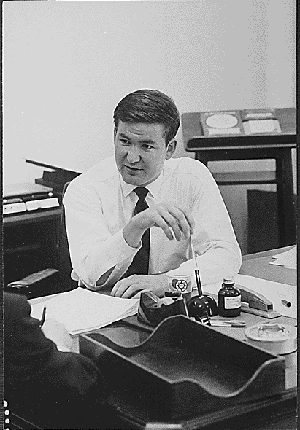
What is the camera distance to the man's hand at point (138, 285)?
66.1 inches

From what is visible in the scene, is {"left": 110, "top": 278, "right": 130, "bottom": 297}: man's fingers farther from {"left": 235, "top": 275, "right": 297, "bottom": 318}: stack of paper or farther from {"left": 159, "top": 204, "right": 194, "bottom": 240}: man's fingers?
{"left": 235, "top": 275, "right": 297, "bottom": 318}: stack of paper

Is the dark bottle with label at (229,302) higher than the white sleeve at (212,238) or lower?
lower

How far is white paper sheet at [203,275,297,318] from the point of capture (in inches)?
66.1

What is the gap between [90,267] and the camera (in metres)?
1.69

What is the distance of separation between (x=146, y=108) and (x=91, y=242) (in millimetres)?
368

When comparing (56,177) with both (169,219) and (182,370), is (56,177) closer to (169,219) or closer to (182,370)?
(169,219)

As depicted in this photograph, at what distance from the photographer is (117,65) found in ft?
5.48

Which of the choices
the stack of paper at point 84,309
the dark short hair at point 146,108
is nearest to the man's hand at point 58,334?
the stack of paper at point 84,309

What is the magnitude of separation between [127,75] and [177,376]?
2.47ft

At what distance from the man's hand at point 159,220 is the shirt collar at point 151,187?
4 centimetres

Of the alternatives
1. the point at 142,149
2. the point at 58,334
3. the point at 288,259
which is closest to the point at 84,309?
the point at 58,334

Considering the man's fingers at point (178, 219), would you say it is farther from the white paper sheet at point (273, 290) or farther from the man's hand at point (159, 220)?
the white paper sheet at point (273, 290)

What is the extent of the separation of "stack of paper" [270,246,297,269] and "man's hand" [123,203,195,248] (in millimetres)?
250

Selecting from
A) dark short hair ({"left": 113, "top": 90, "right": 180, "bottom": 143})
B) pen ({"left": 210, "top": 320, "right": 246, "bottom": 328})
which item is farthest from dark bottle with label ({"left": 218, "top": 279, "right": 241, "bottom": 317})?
dark short hair ({"left": 113, "top": 90, "right": 180, "bottom": 143})
